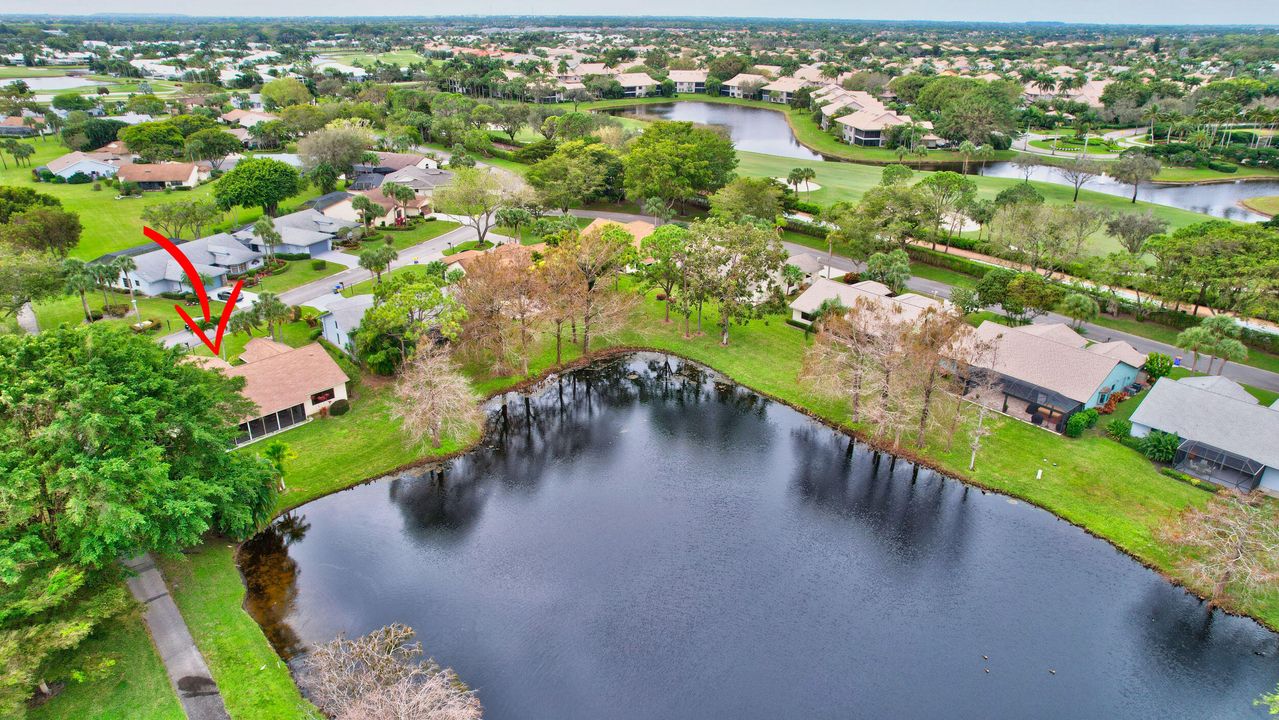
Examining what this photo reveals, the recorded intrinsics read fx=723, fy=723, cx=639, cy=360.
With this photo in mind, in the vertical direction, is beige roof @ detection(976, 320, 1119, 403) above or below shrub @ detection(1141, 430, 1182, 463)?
above

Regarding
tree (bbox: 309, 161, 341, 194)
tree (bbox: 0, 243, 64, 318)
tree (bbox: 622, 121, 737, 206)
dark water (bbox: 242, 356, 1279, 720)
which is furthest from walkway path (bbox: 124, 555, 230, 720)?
tree (bbox: 309, 161, 341, 194)

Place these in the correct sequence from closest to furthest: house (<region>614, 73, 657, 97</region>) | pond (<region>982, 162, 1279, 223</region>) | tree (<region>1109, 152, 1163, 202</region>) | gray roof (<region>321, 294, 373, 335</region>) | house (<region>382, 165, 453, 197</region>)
A: gray roof (<region>321, 294, 373, 335</region>) < tree (<region>1109, 152, 1163, 202</region>) < house (<region>382, 165, 453, 197</region>) < pond (<region>982, 162, 1279, 223</region>) < house (<region>614, 73, 657, 97</region>)

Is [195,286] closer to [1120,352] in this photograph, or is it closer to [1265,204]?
[1120,352]

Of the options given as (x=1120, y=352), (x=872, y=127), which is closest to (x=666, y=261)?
(x=1120, y=352)

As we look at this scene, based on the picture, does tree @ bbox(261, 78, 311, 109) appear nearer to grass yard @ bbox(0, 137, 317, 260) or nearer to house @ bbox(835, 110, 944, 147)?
grass yard @ bbox(0, 137, 317, 260)

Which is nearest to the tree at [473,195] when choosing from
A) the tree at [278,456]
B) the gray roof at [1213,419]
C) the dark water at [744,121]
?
the tree at [278,456]

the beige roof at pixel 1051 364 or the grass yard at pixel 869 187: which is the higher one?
the grass yard at pixel 869 187

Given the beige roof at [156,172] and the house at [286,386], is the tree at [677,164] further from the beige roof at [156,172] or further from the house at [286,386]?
the beige roof at [156,172]
